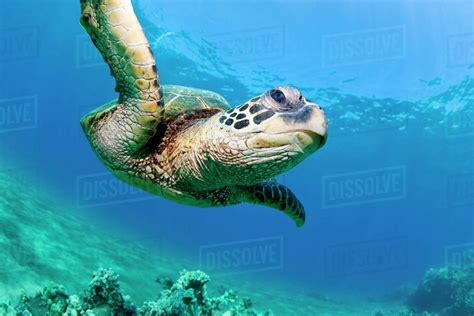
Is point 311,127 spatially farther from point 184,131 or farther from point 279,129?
point 184,131

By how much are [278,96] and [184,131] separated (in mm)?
1167

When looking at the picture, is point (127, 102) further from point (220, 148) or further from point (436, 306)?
point (436, 306)

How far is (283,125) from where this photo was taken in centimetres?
213

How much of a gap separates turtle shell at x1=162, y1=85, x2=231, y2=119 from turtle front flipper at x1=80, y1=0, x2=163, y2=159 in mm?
420

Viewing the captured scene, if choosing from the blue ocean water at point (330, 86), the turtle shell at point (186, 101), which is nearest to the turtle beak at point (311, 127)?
the turtle shell at point (186, 101)

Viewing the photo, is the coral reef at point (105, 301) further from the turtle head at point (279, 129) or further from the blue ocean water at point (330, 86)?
the blue ocean water at point (330, 86)

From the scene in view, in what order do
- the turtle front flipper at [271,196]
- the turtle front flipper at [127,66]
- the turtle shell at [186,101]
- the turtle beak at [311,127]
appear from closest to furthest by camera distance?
the turtle beak at [311,127], the turtle front flipper at [127,66], the turtle shell at [186,101], the turtle front flipper at [271,196]

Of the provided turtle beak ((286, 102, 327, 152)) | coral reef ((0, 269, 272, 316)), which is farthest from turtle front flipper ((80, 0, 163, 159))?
coral reef ((0, 269, 272, 316))

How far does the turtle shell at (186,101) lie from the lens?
3373 mm

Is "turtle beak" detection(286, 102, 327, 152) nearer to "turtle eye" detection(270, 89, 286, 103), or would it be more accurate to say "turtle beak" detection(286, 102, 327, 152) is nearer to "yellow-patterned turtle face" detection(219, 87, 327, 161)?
"yellow-patterned turtle face" detection(219, 87, 327, 161)

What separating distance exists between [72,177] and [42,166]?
6198 mm

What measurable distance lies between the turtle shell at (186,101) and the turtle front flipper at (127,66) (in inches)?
16.5

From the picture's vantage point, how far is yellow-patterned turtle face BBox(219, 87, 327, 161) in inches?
83.0

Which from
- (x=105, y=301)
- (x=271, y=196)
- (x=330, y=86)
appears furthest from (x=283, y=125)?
(x=330, y=86)
